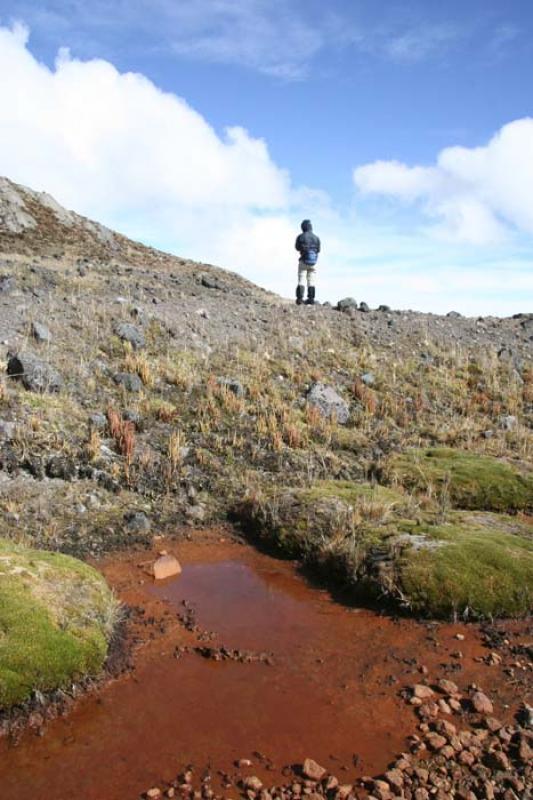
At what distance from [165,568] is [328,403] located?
7.34 m

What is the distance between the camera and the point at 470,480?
39.3 feet

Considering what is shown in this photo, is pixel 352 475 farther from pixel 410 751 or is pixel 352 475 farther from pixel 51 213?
pixel 51 213

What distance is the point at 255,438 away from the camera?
42.6 ft

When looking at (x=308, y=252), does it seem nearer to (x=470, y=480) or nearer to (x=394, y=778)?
(x=470, y=480)

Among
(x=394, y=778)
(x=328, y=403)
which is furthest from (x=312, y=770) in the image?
(x=328, y=403)

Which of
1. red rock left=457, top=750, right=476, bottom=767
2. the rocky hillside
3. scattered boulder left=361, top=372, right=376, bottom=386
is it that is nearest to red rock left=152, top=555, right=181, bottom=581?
the rocky hillside

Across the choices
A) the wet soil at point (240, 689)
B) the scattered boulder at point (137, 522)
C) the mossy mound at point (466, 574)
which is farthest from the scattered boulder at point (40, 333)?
the mossy mound at point (466, 574)

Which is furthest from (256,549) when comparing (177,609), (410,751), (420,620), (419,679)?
(410,751)

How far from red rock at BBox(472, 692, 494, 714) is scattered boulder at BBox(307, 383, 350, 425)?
8617 mm

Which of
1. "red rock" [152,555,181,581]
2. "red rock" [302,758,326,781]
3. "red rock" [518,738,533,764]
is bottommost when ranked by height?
"red rock" [302,758,326,781]

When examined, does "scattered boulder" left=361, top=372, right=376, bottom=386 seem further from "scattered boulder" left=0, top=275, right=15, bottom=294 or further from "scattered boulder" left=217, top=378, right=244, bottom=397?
"scattered boulder" left=0, top=275, right=15, bottom=294

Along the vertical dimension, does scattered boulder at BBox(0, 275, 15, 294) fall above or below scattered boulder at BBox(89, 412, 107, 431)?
above

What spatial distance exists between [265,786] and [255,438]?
8.35 metres

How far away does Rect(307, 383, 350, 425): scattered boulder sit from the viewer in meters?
14.7
